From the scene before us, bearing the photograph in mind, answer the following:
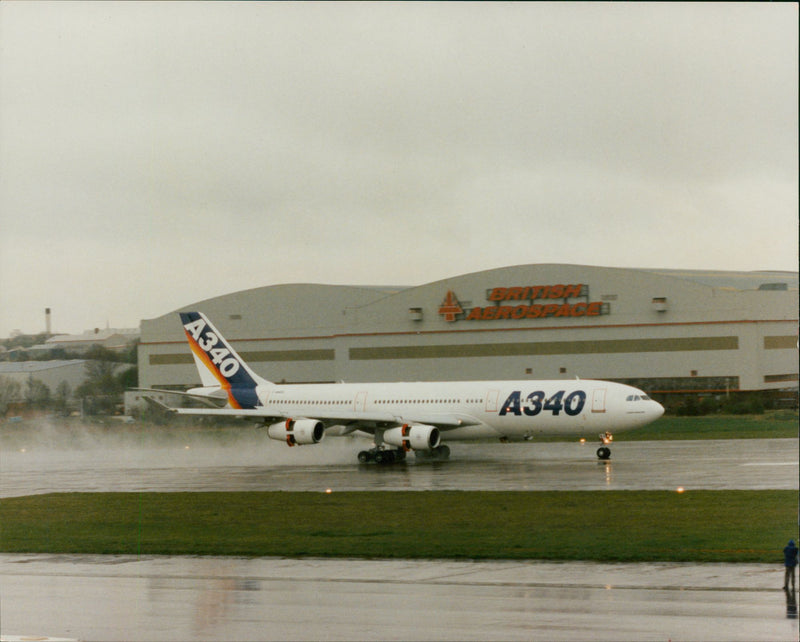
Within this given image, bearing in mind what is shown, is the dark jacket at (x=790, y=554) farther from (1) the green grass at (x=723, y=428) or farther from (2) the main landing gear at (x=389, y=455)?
(1) the green grass at (x=723, y=428)

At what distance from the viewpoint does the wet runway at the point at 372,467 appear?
42469 millimetres

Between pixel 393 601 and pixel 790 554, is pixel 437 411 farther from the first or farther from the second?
pixel 790 554

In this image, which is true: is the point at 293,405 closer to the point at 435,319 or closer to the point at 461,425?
the point at 461,425

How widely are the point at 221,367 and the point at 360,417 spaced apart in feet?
42.1

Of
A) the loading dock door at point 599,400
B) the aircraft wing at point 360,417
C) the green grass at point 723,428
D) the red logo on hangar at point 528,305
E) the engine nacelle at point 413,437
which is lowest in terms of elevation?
the green grass at point 723,428

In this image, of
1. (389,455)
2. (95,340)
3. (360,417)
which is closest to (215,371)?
(360,417)

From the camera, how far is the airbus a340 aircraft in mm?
53531

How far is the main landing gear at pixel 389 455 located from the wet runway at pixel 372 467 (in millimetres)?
697

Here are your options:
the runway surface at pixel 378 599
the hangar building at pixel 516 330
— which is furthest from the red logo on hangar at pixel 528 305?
the runway surface at pixel 378 599

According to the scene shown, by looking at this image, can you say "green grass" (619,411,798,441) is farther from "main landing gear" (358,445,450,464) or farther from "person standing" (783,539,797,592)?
"person standing" (783,539,797,592)

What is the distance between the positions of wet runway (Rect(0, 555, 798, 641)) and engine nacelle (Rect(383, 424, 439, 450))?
28.4m

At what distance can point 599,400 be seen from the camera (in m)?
53.5

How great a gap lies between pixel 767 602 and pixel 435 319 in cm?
7536

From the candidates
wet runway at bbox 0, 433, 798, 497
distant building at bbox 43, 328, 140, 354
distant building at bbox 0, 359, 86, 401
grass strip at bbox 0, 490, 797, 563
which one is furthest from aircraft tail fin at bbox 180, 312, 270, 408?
distant building at bbox 0, 359, 86, 401
